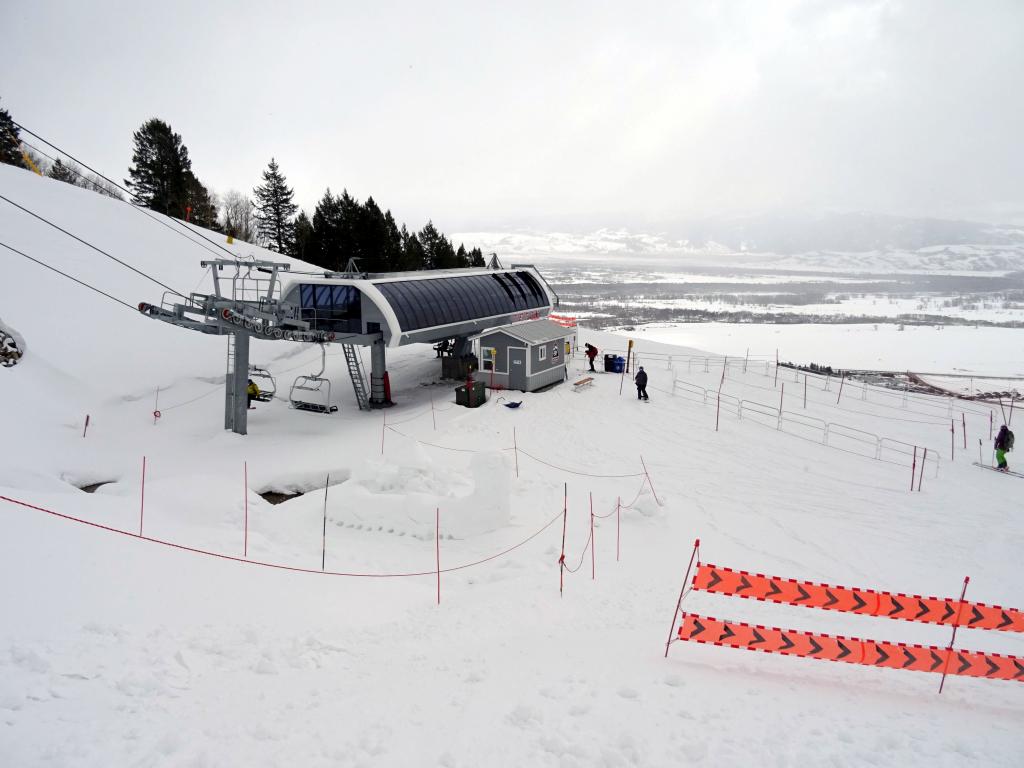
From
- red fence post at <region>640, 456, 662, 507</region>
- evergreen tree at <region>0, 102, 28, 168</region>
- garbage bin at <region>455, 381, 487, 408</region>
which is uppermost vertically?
evergreen tree at <region>0, 102, 28, 168</region>

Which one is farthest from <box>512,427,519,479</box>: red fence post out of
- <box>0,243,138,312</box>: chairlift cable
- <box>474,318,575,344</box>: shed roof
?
<box>0,243,138,312</box>: chairlift cable

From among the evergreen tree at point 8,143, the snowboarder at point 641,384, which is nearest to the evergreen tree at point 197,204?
the evergreen tree at point 8,143

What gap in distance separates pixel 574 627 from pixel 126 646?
603cm

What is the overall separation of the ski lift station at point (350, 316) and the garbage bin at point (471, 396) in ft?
8.62

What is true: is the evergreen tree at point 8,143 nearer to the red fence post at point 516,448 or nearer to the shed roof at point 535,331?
the shed roof at point 535,331

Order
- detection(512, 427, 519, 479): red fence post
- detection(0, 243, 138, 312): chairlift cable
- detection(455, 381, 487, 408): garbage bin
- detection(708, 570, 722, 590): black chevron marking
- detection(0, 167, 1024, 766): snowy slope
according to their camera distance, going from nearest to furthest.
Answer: detection(0, 167, 1024, 766): snowy slope → detection(708, 570, 722, 590): black chevron marking → detection(512, 427, 519, 479): red fence post → detection(455, 381, 487, 408): garbage bin → detection(0, 243, 138, 312): chairlift cable

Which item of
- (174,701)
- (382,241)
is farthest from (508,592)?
(382,241)

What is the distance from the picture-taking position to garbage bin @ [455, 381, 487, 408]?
938 inches

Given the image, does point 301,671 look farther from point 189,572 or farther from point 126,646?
point 189,572

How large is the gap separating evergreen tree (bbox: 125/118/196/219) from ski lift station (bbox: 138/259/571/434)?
27649 mm

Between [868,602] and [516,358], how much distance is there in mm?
19169

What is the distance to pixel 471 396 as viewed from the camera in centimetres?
2381

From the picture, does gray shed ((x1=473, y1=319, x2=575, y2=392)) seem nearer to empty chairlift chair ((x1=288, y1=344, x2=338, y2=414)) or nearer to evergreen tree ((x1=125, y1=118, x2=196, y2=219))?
empty chairlift chair ((x1=288, y1=344, x2=338, y2=414))

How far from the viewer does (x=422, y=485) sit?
13.9 metres
